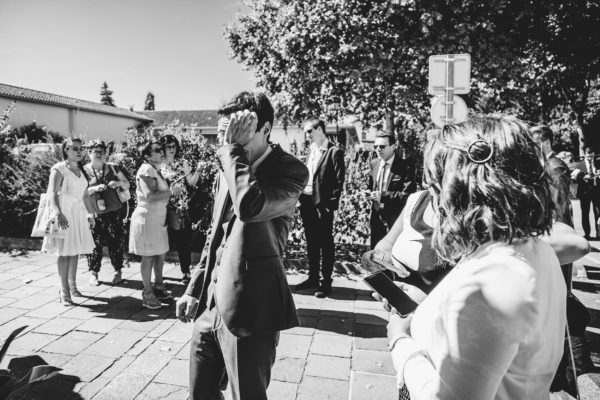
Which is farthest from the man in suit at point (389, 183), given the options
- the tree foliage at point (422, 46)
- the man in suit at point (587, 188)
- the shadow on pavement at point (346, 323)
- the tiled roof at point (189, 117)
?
the tiled roof at point (189, 117)

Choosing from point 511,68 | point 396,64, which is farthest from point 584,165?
point 396,64

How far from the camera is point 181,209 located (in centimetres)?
629

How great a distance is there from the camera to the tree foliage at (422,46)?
11.8 m

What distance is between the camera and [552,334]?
3.34 ft

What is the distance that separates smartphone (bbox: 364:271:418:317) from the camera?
54.1 inches

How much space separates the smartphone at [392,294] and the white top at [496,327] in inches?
10.6

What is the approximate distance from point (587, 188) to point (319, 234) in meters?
7.69

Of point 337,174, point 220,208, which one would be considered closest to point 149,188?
point 337,174

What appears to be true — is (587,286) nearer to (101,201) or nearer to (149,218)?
(149,218)

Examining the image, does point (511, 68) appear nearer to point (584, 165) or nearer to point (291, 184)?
point (584, 165)

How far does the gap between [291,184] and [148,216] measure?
10.6 ft

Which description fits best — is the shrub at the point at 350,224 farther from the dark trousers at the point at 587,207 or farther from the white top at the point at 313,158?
the dark trousers at the point at 587,207

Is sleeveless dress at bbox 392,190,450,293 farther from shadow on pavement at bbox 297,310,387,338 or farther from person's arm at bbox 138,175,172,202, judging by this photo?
person's arm at bbox 138,175,172,202

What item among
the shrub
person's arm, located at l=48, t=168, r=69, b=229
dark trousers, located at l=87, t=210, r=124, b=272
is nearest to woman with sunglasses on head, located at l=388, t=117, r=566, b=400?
person's arm, located at l=48, t=168, r=69, b=229
